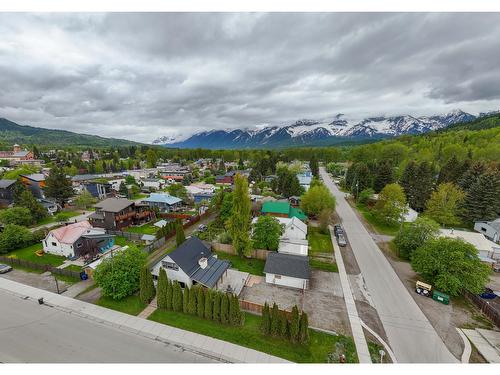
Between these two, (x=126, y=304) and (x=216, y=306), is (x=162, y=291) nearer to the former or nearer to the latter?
(x=126, y=304)

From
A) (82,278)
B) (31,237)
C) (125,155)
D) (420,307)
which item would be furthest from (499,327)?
(125,155)

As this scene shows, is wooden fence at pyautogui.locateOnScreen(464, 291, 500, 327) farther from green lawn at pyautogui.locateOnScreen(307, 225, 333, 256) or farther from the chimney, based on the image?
the chimney

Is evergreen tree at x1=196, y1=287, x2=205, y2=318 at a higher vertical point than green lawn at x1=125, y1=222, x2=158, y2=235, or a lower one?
higher

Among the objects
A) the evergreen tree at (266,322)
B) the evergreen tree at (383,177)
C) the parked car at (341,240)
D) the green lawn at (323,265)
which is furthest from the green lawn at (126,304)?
the evergreen tree at (383,177)

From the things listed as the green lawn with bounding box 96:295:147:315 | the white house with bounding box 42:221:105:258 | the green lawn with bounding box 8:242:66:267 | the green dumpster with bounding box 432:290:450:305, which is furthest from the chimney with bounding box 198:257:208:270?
the green dumpster with bounding box 432:290:450:305

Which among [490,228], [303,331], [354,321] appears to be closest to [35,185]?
[303,331]
